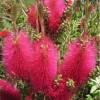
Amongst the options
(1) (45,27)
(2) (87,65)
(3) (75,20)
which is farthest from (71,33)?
(2) (87,65)

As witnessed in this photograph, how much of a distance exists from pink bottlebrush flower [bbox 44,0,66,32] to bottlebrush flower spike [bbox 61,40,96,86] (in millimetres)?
139

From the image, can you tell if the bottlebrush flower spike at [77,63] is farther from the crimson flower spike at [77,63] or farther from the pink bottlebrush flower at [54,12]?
the pink bottlebrush flower at [54,12]

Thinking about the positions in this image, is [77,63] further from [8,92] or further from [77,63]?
[8,92]

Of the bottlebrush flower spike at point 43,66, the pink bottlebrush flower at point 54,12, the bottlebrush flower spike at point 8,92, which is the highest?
the pink bottlebrush flower at point 54,12

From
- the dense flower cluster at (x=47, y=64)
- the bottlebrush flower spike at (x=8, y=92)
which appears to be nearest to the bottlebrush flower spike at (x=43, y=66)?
the dense flower cluster at (x=47, y=64)

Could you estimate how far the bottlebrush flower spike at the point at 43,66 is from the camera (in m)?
1.41

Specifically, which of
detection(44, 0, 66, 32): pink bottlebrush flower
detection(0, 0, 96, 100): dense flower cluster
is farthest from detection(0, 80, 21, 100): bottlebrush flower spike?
detection(44, 0, 66, 32): pink bottlebrush flower

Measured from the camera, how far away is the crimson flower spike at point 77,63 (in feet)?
4.72

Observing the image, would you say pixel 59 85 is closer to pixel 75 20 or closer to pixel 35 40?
pixel 35 40

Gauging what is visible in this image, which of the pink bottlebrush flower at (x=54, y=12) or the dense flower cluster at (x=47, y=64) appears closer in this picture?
the dense flower cluster at (x=47, y=64)

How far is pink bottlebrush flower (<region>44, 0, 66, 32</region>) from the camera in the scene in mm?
1575

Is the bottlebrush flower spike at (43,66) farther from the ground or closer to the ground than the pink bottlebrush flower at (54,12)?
closer to the ground

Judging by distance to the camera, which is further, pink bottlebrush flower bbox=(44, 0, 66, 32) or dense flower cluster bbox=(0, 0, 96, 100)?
pink bottlebrush flower bbox=(44, 0, 66, 32)

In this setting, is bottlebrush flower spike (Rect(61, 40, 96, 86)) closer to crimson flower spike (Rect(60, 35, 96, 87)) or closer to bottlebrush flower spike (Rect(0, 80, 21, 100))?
crimson flower spike (Rect(60, 35, 96, 87))
